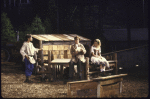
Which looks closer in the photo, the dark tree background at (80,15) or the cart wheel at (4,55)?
the cart wheel at (4,55)

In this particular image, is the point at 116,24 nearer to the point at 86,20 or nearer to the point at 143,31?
the point at 143,31

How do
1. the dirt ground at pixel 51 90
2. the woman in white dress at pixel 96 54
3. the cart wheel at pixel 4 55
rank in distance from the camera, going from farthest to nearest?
the cart wheel at pixel 4 55 → the woman in white dress at pixel 96 54 → the dirt ground at pixel 51 90

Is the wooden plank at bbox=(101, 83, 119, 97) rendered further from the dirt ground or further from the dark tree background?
the dark tree background

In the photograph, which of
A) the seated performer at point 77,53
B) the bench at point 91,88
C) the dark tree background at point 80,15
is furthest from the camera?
the dark tree background at point 80,15

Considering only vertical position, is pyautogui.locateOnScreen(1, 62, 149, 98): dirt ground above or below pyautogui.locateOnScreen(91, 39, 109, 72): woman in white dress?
below

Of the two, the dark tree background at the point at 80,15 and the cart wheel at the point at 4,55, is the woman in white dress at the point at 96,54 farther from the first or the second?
the cart wheel at the point at 4,55

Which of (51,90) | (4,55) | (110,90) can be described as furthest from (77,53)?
(4,55)

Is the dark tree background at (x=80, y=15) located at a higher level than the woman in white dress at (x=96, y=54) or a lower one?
higher

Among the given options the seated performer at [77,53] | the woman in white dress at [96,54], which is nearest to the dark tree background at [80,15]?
the woman in white dress at [96,54]

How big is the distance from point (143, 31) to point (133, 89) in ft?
41.5

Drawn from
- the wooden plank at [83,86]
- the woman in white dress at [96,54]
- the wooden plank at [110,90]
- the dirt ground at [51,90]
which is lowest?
the dirt ground at [51,90]

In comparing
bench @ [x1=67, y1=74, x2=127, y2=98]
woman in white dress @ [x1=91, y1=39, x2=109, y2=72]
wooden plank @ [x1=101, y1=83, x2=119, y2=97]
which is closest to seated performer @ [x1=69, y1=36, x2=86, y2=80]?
woman in white dress @ [x1=91, y1=39, x2=109, y2=72]

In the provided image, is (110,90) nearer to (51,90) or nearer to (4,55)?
(51,90)

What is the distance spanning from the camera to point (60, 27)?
1529cm
